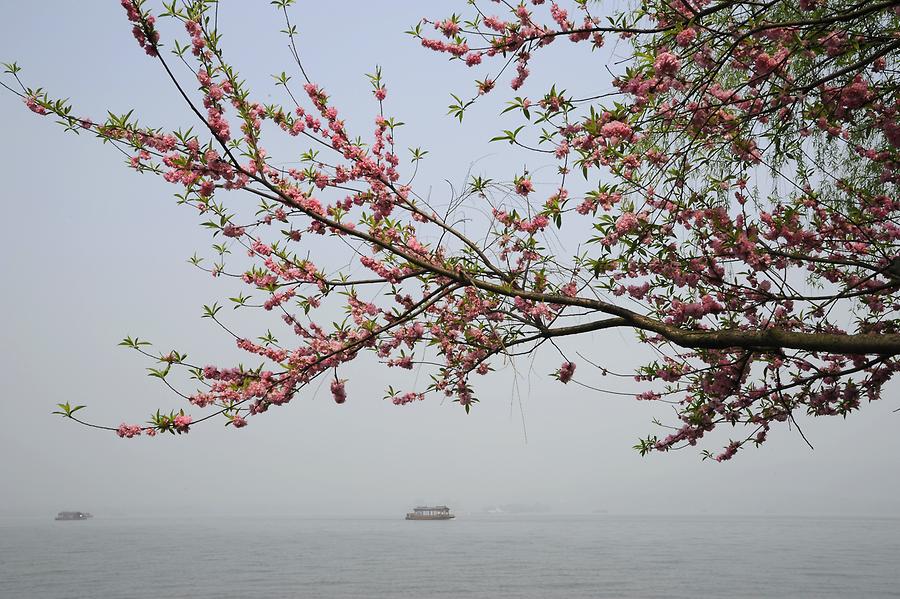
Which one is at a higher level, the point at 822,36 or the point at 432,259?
the point at 822,36

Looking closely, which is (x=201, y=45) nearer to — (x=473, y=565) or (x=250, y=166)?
(x=250, y=166)

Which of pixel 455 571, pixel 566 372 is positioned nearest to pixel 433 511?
pixel 455 571

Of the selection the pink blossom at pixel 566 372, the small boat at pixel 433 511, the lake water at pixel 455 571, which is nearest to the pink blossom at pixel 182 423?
the pink blossom at pixel 566 372

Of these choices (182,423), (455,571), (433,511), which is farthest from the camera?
(433,511)

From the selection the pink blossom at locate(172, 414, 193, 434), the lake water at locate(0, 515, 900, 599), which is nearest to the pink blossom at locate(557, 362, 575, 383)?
the pink blossom at locate(172, 414, 193, 434)

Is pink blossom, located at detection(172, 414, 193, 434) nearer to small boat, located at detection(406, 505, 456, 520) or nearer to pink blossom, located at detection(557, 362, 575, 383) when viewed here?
pink blossom, located at detection(557, 362, 575, 383)

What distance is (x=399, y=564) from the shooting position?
5875 centimetres

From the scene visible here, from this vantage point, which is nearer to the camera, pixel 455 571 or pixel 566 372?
pixel 566 372

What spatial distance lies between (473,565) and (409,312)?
2150 inches

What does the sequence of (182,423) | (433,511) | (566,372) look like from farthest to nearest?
1. (433,511)
2. (566,372)
3. (182,423)

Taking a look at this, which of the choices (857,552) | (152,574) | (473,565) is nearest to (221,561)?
(152,574)

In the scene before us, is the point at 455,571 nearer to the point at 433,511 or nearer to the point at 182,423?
the point at 182,423

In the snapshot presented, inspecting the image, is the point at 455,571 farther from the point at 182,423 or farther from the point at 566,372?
the point at 182,423

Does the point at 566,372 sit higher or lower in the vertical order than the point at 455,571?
higher
